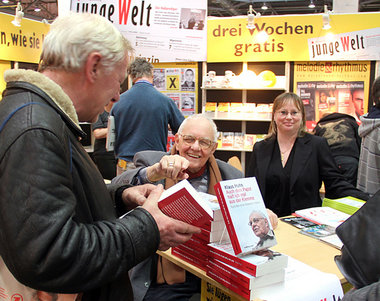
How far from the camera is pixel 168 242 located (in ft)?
3.87

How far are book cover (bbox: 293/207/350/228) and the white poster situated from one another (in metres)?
3.67

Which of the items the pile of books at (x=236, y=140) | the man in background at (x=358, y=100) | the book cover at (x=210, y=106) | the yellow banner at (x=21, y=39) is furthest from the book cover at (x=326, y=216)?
the yellow banner at (x=21, y=39)

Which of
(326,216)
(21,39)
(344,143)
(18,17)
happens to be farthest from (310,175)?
(21,39)

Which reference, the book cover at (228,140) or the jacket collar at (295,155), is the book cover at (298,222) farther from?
the book cover at (228,140)

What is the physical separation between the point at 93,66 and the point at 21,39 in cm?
590

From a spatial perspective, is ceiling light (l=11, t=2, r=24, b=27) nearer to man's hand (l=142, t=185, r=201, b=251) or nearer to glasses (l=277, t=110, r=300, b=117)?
glasses (l=277, t=110, r=300, b=117)

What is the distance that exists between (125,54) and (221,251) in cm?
91

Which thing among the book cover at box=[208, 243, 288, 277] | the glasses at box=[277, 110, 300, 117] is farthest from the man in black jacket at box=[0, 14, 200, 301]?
the glasses at box=[277, 110, 300, 117]

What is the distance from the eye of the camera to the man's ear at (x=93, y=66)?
108 cm

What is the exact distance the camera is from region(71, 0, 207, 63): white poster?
Answer: 5.06m

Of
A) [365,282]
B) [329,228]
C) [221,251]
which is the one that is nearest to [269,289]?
[221,251]

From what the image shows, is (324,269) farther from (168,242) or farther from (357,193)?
(357,193)

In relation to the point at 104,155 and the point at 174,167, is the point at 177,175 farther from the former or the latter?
the point at 104,155

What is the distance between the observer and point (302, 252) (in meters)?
1.91
